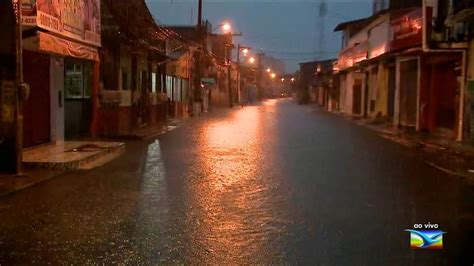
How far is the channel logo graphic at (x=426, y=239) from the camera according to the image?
6180 mm

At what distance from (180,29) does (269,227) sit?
61.0 m

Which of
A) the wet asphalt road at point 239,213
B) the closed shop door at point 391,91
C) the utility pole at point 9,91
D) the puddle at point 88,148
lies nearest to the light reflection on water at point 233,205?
the wet asphalt road at point 239,213

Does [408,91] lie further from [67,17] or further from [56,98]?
[67,17]

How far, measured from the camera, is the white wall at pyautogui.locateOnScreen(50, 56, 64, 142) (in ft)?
51.9

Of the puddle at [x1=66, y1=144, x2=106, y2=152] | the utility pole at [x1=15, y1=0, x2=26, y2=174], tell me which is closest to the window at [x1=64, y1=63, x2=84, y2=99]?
the puddle at [x1=66, y1=144, x2=106, y2=152]

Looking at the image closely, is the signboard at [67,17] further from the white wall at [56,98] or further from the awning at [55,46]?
the white wall at [56,98]

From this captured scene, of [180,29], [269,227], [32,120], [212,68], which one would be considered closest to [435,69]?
[32,120]

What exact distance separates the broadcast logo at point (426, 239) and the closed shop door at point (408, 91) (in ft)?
65.1

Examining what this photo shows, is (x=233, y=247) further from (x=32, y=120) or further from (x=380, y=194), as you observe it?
(x=32, y=120)

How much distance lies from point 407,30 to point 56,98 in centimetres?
1534

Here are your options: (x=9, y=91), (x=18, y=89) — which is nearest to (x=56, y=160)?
(x=9, y=91)

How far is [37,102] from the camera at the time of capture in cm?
1499

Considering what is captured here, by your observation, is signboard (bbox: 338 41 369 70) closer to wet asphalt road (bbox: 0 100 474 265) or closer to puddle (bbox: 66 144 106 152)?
wet asphalt road (bbox: 0 100 474 265)

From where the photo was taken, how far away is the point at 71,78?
19.8 metres
